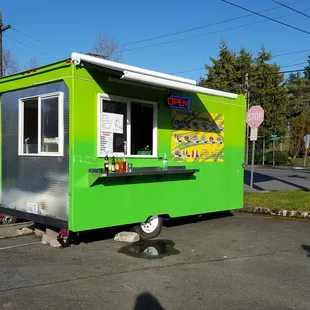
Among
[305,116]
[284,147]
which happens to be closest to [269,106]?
[305,116]

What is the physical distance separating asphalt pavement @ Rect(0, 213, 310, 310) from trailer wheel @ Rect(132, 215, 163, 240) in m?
0.26

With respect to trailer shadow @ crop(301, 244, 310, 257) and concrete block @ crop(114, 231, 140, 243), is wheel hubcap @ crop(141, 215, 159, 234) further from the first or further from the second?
trailer shadow @ crop(301, 244, 310, 257)

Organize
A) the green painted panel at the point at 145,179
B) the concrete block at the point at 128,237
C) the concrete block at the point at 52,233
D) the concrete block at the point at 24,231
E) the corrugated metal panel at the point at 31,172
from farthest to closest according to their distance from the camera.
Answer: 1. the concrete block at the point at 24,231
2. the concrete block at the point at 128,237
3. the concrete block at the point at 52,233
4. the corrugated metal panel at the point at 31,172
5. the green painted panel at the point at 145,179

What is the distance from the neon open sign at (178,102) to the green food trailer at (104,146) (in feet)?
0.06

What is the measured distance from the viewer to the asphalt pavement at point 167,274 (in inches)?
175

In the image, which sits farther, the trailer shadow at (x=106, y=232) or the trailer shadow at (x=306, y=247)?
the trailer shadow at (x=106, y=232)

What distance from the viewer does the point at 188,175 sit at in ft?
26.1

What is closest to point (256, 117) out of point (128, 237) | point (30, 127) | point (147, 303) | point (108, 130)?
point (128, 237)

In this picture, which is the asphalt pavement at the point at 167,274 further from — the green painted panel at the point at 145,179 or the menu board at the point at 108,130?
the menu board at the point at 108,130

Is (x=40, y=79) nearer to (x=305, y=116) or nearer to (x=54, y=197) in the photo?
(x=54, y=197)

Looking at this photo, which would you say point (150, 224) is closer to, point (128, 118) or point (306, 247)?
point (128, 118)

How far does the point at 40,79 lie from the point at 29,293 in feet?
11.5

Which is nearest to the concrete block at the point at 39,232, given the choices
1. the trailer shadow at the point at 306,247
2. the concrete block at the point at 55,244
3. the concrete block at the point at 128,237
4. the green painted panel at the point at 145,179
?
the concrete block at the point at 55,244

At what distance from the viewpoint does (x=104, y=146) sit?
6598mm
